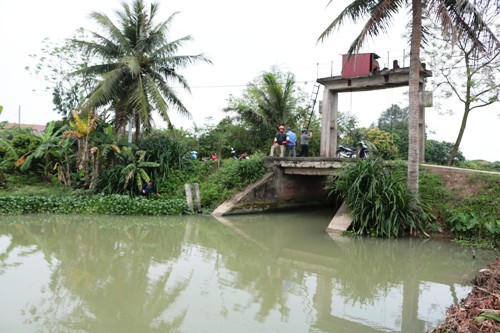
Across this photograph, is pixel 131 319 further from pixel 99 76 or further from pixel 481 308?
pixel 99 76

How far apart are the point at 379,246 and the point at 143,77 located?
41.4 feet

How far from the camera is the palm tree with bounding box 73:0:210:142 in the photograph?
16859 millimetres

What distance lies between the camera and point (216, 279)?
22.1 feet

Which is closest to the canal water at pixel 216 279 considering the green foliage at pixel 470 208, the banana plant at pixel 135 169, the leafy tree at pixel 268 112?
the green foliage at pixel 470 208

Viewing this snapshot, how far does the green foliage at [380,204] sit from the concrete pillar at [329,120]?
5013 millimetres

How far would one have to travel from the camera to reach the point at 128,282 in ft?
20.5

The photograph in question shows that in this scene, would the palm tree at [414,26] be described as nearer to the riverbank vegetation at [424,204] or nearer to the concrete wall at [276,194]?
the riverbank vegetation at [424,204]

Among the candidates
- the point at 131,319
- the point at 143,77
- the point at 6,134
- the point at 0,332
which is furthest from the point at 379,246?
the point at 6,134

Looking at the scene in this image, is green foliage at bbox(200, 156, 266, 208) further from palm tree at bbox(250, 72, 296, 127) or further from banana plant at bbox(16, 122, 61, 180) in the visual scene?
banana plant at bbox(16, 122, 61, 180)

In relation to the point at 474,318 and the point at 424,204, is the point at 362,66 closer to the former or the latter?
the point at 424,204

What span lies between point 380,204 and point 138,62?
1156 cm

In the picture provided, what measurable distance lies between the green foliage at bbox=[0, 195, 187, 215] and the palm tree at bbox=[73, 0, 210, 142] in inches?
163

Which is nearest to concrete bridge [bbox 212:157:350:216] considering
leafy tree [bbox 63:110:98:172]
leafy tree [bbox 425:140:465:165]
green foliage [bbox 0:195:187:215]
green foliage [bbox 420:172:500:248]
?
green foliage [bbox 0:195:187:215]

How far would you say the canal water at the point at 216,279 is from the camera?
4902mm
